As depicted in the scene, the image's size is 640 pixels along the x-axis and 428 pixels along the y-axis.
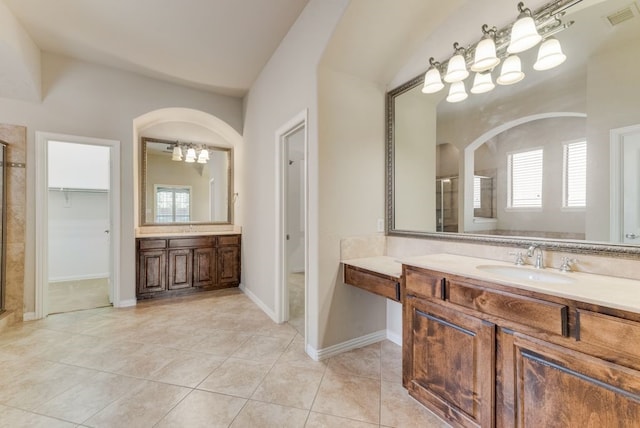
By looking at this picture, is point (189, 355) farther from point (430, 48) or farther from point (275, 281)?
point (430, 48)

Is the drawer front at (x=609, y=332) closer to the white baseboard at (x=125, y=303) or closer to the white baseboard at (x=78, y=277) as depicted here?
the white baseboard at (x=125, y=303)

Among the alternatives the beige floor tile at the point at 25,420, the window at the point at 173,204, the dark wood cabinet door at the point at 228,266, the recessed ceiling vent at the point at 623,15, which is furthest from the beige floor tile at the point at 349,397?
the window at the point at 173,204

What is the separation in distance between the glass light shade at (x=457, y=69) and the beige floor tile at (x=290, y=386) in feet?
7.80

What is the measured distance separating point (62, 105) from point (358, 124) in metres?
3.42

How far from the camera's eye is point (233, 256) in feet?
14.2

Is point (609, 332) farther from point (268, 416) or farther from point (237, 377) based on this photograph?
point (237, 377)

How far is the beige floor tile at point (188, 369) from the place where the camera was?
6.53ft

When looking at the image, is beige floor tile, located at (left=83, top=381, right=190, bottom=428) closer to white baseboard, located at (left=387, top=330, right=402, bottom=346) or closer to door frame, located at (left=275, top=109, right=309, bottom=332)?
door frame, located at (left=275, top=109, right=309, bottom=332)

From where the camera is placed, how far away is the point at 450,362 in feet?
4.97

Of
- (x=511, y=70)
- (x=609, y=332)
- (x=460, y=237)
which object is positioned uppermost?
(x=511, y=70)

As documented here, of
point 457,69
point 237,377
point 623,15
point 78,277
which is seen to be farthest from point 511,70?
point 78,277

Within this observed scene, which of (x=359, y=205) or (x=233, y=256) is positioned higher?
(x=359, y=205)

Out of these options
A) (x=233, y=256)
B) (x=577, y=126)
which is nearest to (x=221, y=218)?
(x=233, y=256)

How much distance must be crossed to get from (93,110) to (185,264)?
7.32ft
